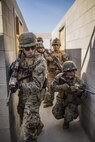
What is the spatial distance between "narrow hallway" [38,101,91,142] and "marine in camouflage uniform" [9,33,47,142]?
0.63m

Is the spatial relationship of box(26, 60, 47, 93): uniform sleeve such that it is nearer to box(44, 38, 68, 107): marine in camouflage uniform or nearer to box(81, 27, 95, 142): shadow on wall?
box(81, 27, 95, 142): shadow on wall

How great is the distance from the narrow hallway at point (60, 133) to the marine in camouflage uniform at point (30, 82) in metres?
0.63

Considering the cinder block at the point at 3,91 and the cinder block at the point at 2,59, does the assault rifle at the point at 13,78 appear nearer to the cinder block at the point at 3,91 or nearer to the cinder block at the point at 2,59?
the cinder block at the point at 3,91

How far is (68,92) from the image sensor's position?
3439 mm

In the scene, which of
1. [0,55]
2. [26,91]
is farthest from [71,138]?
[0,55]

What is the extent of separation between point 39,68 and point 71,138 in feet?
4.39

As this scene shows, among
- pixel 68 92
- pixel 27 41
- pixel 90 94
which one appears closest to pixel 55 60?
→ pixel 68 92

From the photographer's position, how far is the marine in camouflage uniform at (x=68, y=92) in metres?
3.23

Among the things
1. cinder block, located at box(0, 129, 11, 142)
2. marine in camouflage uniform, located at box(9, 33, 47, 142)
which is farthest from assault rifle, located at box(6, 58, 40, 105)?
cinder block, located at box(0, 129, 11, 142)

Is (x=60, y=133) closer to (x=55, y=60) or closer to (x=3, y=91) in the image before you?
(x=3, y=91)

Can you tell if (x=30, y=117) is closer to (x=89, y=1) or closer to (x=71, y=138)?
(x=71, y=138)

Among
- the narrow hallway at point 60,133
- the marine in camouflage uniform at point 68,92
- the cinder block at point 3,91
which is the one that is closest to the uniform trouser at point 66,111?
the marine in camouflage uniform at point 68,92

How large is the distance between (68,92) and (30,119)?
109 centimetres

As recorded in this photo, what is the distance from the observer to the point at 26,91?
8.48 ft
